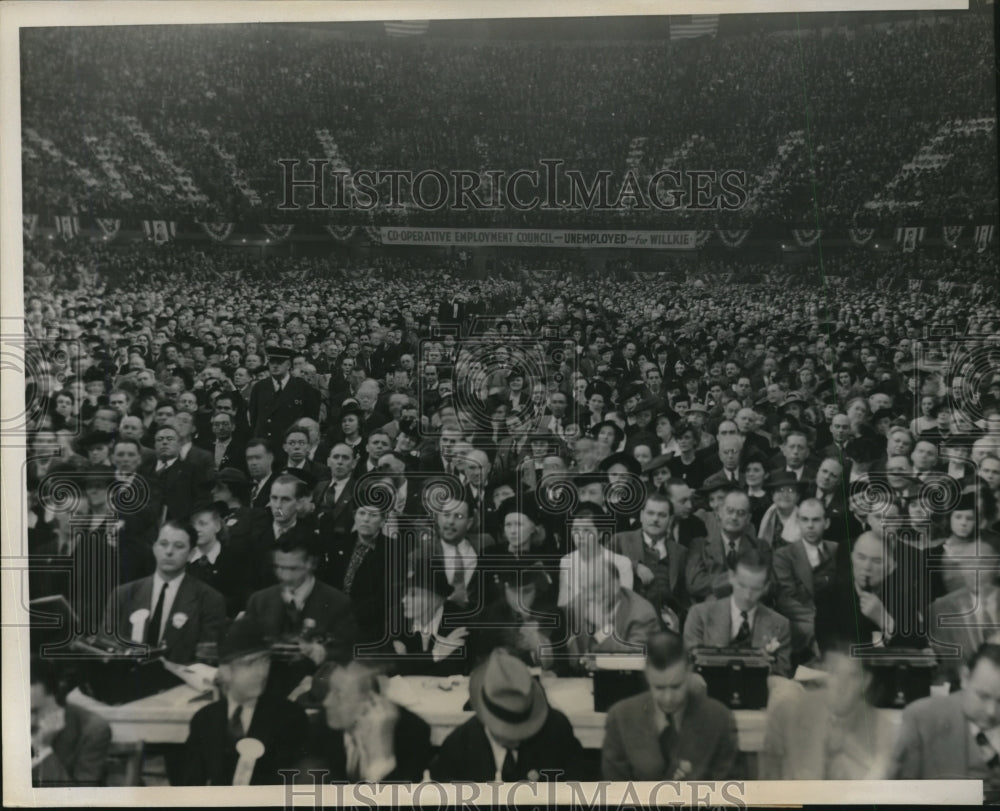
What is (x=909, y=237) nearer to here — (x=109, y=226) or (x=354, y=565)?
(x=354, y=565)

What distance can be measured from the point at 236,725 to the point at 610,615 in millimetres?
1337

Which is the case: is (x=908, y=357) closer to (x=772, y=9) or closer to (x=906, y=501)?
(x=906, y=501)

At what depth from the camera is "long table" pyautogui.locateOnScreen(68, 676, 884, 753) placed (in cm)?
267

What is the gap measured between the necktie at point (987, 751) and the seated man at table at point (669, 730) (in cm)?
83

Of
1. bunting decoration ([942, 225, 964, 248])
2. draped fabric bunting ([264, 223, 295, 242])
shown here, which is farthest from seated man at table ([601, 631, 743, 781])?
draped fabric bunting ([264, 223, 295, 242])

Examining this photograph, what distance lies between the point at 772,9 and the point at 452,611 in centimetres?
233

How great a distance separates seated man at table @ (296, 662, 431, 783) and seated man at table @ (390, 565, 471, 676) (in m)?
0.14

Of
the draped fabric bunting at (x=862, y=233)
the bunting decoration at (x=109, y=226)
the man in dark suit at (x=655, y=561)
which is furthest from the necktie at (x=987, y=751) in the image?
the bunting decoration at (x=109, y=226)

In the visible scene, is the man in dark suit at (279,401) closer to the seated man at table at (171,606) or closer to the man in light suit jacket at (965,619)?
the seated man at table at (171,606)

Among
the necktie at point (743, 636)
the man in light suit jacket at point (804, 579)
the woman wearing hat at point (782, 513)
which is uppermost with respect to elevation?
the woman wearing hat at point (782, 513)

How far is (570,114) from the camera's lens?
270 centimetres

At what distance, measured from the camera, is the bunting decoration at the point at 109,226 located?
2719mm

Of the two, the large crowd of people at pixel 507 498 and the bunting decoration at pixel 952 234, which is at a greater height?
the bunting decoration at pixel 952 234

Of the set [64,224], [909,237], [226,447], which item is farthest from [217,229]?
[909,237]
